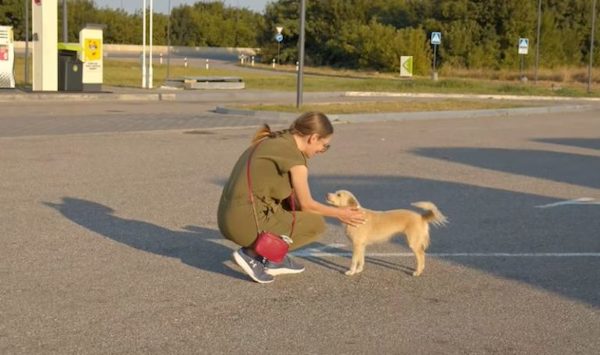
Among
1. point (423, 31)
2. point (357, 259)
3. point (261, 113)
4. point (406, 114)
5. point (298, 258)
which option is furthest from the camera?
point (423, 31)

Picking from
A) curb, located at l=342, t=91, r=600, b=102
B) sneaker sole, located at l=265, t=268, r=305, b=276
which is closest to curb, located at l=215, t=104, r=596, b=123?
curb, located at l=342, t=91, r=600, b=102

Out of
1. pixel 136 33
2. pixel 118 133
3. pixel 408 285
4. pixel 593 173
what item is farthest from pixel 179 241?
pixel 136 33

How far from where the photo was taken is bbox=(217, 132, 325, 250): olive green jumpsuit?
688 cm

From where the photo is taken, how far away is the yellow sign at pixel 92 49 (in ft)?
100

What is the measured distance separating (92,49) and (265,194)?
24.9m

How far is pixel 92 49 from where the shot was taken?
3073 cm

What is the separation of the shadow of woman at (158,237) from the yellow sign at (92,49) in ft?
70.3

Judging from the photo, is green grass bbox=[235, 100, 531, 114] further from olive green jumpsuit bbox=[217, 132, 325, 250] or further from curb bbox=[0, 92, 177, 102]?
olive green jumpsuit bbox=[217, 132, 325, 250]

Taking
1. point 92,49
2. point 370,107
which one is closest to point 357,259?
point 370,107

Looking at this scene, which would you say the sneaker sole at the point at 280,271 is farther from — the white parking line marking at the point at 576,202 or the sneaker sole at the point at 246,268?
the white parking line marking at the point at 576,202

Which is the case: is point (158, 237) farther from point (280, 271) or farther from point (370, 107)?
point (370, 107)

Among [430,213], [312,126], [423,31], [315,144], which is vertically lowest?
[430,213]

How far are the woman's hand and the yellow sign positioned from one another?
25.1m

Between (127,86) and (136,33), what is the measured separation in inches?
2772
